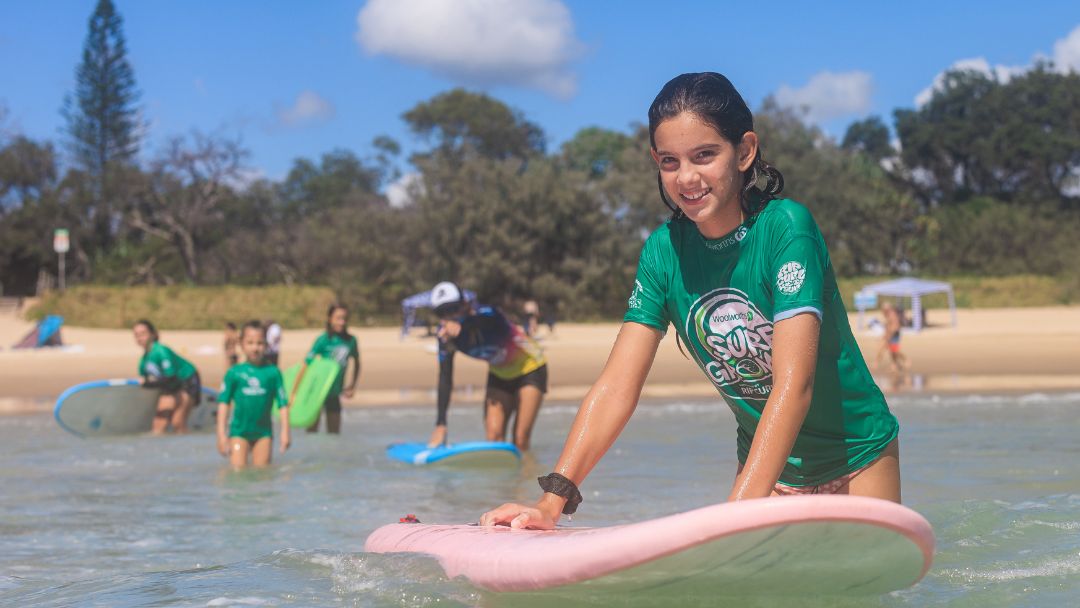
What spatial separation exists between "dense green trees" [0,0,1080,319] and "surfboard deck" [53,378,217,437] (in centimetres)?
2487

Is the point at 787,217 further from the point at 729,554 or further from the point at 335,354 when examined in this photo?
the point at 335,354

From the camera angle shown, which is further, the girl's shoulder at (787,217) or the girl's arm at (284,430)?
the girl's arm at (284,430)

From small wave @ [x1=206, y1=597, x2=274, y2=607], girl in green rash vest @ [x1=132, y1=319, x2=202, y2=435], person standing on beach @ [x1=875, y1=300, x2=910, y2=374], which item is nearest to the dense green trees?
person standing on beach @ [x1=875, y1=300, x2=910, y2=374]

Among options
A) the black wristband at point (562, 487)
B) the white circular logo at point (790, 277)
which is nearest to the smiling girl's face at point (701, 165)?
the white circular logo at point (790, 277)

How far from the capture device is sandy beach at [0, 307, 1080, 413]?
16.2m

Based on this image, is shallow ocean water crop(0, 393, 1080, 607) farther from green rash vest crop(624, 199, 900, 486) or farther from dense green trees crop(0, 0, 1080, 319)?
dense green trees crop(0, 0, 1080, 319)

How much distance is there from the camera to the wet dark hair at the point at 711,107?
8.05 feet

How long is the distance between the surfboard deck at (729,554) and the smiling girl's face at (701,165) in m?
0.74

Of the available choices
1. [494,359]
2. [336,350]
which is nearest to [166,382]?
[336,350]

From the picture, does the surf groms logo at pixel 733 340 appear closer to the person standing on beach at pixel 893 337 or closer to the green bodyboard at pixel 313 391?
the green bodyboard at pixel 313 391

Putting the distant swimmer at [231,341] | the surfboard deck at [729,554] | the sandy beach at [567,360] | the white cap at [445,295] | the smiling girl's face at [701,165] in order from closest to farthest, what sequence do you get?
the surfboard deck at [729,554] → the smiling girl's face at [701,165] → the white cap at [445,295] → the distant swimmer at [231,341] → the sandy beach at [567,360]

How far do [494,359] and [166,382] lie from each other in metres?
4.84

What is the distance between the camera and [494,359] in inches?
325

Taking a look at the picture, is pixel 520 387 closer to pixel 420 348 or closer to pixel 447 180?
pixel 420 348
